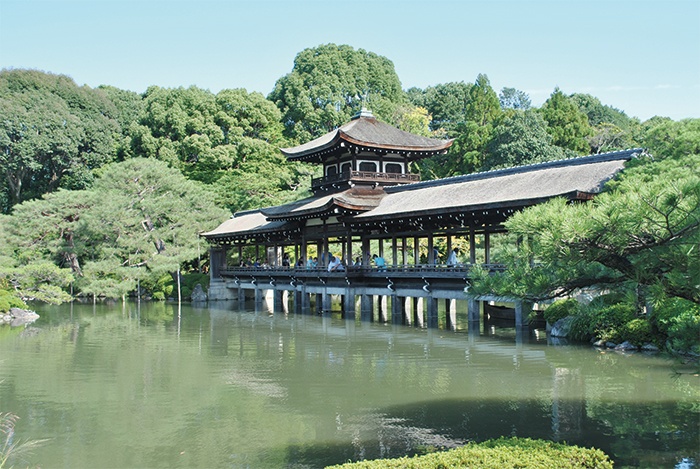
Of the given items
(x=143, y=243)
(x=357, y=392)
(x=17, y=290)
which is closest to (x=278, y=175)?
(x=143, y=243)

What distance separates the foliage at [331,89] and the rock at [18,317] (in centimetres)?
2824

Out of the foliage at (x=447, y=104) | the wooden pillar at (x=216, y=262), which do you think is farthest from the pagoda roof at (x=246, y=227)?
the foliage at (x=447, y=104)

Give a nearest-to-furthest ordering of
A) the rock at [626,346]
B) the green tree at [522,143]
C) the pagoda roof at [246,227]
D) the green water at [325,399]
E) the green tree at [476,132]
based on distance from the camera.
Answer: the green water at [325,399] < the rock at [626,346] < the pagoda roof at [246,227] < the green tree at [522,143] < the green tree at [476,132]

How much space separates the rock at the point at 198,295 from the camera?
36969 mm

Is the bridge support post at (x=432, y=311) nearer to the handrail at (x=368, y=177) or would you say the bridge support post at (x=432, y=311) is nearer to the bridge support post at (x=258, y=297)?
the handrail at (x=368, y=177)

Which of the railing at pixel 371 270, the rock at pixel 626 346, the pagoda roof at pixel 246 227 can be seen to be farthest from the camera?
the pagoda roof at pixel 246 227

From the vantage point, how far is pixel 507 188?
22000mm

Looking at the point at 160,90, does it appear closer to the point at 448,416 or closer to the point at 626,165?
the point at 626,165

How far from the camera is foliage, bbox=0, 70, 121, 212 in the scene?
161 ft

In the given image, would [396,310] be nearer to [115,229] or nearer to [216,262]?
[216,262]

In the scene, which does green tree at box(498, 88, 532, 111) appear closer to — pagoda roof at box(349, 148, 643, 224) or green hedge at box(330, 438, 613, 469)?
pagoda roof at box(349, 148, 643, 224)

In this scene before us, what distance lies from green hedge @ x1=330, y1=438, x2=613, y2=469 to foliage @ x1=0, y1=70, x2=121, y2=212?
4900cm

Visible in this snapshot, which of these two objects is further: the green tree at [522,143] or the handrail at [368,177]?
the green tree at [522,143]

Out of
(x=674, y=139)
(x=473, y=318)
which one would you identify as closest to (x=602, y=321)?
(x=674, y=139)
